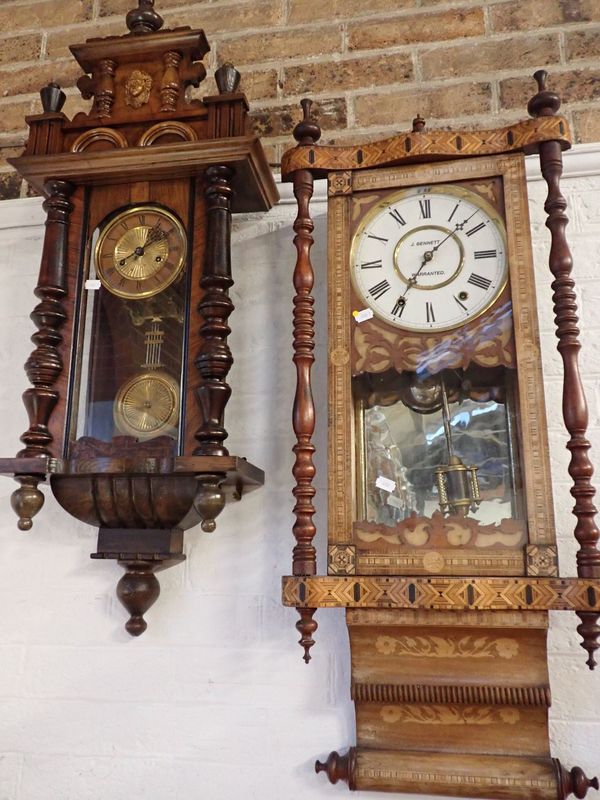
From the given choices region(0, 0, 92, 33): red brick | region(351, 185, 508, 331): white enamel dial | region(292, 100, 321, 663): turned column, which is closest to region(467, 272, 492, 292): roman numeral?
region(351, 185, 508, 331): white enamel dial

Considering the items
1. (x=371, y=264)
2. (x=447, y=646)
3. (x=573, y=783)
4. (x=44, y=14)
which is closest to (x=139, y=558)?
(x=447, y=646)

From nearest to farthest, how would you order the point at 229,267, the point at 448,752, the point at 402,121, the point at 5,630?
the point at 448,752 < the point at 229,267 < the point at 5,630 < the point at 402,121

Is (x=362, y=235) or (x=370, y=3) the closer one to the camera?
(x=362, y=235)

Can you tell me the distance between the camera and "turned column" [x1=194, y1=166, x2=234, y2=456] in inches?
39.9

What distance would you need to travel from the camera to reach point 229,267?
108cm

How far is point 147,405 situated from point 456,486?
47cm

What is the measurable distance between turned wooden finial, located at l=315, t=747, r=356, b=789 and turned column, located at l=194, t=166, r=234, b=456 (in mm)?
467

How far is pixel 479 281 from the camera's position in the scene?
104 centimetres

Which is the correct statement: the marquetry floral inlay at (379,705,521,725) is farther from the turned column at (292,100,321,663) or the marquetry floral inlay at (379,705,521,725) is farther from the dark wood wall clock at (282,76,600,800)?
the turned column at (292,100,321,663)

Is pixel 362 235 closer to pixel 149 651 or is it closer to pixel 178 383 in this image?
pixel 178 383

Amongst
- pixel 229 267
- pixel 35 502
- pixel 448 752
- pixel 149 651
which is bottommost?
pixel 448 752

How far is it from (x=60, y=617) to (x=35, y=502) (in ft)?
0.83

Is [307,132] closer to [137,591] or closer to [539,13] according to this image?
[539,13]

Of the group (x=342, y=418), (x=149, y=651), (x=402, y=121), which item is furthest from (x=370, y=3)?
(x=149, y=651)
